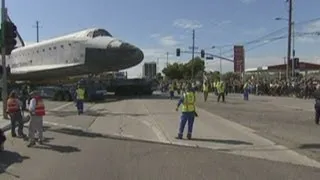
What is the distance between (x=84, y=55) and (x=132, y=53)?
3.42 metres

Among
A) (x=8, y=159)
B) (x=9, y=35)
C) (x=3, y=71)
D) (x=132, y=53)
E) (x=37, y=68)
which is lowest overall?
(x=8, y=159)

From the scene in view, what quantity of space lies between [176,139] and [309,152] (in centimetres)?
407

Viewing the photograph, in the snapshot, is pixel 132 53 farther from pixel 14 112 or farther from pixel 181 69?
pixel 181 69

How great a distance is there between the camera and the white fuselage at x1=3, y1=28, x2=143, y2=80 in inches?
1572

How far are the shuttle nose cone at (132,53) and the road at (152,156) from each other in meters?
20.3

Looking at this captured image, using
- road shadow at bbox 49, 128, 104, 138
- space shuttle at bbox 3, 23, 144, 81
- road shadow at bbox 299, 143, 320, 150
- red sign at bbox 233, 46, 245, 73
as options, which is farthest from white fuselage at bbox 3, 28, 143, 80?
red sign at bbox 233, 46, 245, 73

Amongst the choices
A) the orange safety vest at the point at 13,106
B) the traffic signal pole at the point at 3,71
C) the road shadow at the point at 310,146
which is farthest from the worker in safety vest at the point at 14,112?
the road shadow at the point at 310,146

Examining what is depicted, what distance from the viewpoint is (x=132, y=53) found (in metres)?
40.7

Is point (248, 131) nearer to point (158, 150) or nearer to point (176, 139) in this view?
point (176, 139)

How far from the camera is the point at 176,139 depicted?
52.9ft

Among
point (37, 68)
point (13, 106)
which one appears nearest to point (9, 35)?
point (13, 106)

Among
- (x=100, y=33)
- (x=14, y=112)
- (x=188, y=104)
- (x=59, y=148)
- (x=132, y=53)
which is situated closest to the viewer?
(x=59, y=148)

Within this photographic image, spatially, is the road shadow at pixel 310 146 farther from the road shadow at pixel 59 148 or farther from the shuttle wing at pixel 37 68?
the shuttle wing at pixel 37 68

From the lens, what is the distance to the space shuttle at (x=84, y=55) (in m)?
39.9
